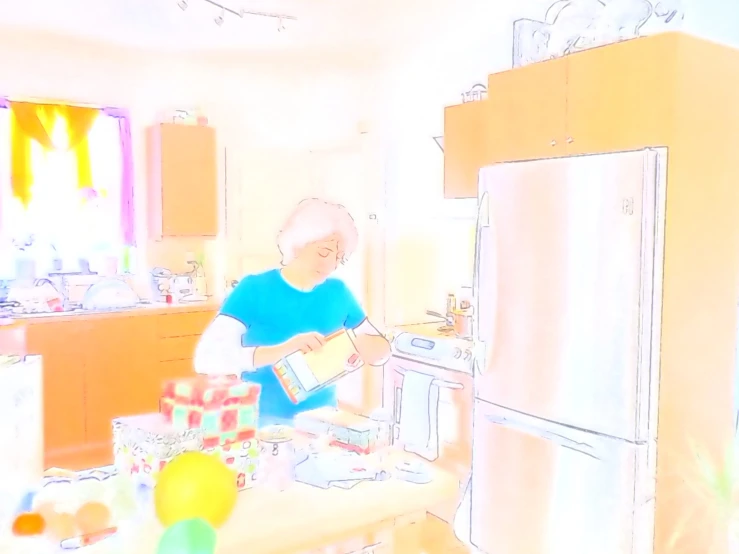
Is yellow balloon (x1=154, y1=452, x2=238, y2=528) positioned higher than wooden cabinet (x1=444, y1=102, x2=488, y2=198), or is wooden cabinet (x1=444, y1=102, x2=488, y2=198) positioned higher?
wooden cabinet (x1=444, y1=102, x2=488, y2=198)

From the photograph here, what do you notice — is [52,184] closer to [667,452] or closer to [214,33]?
[214,33]

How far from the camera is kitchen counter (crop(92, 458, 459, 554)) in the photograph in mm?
1286

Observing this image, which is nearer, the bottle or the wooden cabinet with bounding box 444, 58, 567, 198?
the wooden cabinet with bounding box 444, 58, 567, 198

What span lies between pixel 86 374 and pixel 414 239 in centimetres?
192

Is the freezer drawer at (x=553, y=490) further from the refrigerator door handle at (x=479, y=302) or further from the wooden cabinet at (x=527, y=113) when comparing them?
the wooden cabinet at (x=527, y=113)

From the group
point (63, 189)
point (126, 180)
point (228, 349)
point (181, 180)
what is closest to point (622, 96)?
point (228, 349)

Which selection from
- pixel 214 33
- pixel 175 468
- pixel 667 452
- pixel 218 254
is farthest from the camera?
pixel 218 254

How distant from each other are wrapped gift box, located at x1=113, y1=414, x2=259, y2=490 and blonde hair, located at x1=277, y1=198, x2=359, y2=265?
1264mm

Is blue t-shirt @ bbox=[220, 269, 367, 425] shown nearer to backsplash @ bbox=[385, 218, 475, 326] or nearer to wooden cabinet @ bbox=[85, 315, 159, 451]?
backsplash @ bbox=[385, 218, 475, 326]

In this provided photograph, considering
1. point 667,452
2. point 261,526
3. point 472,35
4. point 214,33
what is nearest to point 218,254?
point 214,33

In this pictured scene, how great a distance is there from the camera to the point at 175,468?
128 centimetres

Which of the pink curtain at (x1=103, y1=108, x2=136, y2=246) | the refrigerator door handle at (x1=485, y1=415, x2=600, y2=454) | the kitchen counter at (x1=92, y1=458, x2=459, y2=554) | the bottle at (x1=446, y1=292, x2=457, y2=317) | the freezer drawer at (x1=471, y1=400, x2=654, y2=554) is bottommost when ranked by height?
the freezer drawer at (x1=471, y1=400, x2=654, y2=554)

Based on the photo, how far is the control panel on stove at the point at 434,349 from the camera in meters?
3.14

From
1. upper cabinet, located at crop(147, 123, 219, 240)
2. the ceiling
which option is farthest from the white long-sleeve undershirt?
the ceiling
